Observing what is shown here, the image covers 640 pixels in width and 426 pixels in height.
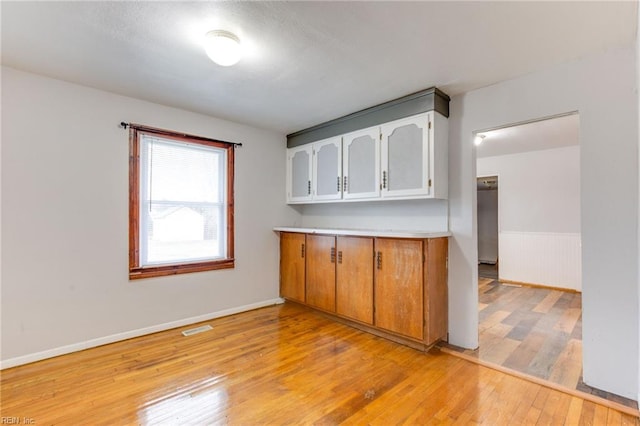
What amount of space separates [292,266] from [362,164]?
5.71 ft

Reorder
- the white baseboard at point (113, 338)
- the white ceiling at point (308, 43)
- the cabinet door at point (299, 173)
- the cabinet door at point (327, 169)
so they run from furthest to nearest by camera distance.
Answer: the cabinet door at point (299, 173) < the cabinet door at point (327, 169) < the white baseboard at point (113, 338) < the white ceiling at point (308, 43)

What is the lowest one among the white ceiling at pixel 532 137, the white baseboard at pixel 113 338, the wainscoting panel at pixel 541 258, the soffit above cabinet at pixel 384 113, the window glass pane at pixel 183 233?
the white baseboard at pixel 113 338

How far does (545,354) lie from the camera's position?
2.68 meters

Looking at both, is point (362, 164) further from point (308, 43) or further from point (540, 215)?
point (540, 215)

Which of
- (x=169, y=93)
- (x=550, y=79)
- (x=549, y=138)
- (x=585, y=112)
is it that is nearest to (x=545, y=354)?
(x=585, y=112)

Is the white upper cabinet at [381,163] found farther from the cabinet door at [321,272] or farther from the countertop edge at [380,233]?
the cabinet door at [321,272]

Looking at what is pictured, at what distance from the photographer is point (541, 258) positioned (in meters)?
5.30

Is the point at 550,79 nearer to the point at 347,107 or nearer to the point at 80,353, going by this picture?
the point at 347,107

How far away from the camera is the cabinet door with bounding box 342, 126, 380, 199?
327 cm

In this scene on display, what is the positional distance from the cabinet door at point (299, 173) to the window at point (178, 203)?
0.92m

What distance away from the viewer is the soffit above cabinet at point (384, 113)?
2.83 metres

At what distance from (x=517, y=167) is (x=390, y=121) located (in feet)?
12.8

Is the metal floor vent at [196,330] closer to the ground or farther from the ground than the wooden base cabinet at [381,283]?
closer to the ground

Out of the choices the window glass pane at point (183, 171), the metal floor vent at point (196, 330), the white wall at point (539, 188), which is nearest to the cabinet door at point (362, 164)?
the window glass pane at point (183, 171)
